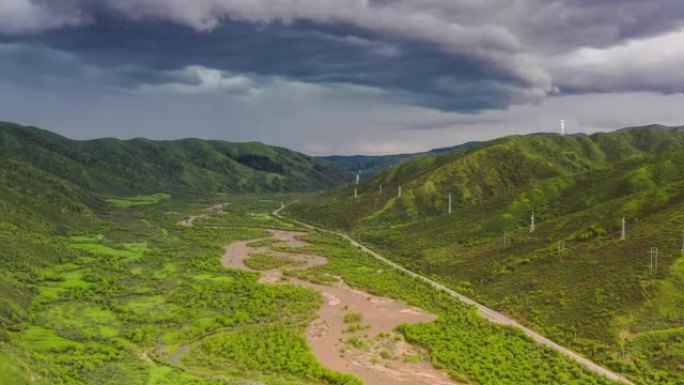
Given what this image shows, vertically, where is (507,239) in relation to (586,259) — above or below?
above

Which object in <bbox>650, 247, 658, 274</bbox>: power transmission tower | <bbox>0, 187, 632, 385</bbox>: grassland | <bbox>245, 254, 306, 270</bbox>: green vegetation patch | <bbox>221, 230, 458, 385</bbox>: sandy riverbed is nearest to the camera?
<bbox>0, 187, 632, 385</bbox>: grassland

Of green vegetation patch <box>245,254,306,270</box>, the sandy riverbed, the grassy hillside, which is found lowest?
the sandy riverbed

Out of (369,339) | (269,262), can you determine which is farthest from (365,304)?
(269,262)

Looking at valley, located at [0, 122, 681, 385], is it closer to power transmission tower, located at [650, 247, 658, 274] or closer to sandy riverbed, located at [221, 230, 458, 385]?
sandy riverbed, located at [221, 230, 458, 385]

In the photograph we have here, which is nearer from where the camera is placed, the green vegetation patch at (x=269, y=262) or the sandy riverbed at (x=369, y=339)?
the sandy riverbed at (x=369, y=339)

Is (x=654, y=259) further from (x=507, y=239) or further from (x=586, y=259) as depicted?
(x=507, y=239)

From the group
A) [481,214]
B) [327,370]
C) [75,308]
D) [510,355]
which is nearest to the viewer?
[327,370]

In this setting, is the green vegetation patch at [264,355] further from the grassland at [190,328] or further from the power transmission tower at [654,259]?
the power transmission tower at [654,259]

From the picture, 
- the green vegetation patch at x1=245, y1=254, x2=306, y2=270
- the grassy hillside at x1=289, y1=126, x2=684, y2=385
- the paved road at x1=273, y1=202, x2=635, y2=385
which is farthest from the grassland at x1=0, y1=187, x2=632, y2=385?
the grassy hillside at x1=289, y1=126, x2=684, y2=385

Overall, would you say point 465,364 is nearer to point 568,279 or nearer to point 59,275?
point 568,279

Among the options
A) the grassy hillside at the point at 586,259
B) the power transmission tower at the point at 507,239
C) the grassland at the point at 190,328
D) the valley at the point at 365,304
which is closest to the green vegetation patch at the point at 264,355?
the grassland at the point at 190,328

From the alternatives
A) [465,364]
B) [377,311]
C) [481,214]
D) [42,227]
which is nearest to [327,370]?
[465,364]
